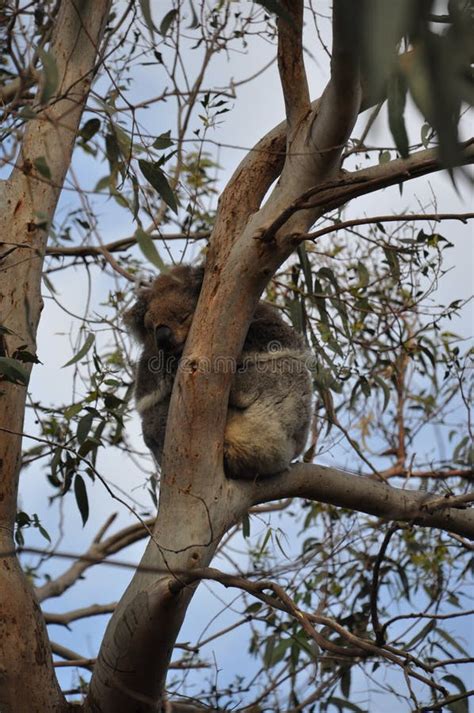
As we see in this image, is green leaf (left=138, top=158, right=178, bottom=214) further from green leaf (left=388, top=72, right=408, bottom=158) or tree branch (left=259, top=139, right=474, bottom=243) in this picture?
green leaf (left=388, top=72, right=408, bottom=158)

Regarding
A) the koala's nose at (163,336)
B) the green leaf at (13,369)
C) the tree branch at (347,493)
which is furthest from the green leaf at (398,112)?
the koala's nose at (163,336)

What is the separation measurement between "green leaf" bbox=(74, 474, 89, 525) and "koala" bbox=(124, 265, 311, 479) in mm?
333

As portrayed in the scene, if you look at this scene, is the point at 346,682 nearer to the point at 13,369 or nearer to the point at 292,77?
the point at 13,369

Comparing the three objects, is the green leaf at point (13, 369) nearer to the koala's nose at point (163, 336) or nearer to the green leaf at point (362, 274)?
the koala's nose at point (163, 336)

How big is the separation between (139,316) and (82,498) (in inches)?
32.9

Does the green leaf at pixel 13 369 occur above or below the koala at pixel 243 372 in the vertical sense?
below

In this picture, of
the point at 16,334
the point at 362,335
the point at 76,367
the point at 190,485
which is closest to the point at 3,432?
the point at 16,334

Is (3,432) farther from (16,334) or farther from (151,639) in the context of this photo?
(151,639)

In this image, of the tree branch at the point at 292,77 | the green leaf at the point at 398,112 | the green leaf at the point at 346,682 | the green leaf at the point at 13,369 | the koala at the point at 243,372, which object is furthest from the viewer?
the green leaf at the point at 346,682

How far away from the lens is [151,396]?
11.5 ft

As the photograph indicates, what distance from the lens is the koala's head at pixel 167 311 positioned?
11.3 feet

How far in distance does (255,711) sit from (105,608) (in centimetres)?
206

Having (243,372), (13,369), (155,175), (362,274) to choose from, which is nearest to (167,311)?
(243,372)

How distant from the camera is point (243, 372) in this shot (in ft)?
11.0
